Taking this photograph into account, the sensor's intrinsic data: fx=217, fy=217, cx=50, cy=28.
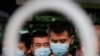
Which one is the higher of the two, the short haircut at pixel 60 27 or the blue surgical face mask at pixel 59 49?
the short haircut at pixel 60 27

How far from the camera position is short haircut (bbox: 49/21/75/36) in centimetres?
81

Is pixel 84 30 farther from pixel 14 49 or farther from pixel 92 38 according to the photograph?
pixel 14 49

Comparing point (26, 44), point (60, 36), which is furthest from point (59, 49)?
point (26, 44)

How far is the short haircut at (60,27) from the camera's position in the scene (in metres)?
0.81

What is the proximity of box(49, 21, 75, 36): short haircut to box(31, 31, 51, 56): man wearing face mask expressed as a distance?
4 centimetres

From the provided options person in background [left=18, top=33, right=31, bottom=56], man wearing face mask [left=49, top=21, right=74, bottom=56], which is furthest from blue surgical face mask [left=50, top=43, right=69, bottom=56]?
person in background [left=18, top=33, right=31, bottom=56]

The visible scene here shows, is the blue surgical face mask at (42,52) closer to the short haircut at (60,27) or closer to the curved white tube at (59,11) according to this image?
the short haircut at (60,27)

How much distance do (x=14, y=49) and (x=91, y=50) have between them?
0.68ft

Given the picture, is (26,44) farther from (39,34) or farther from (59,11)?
(59,11)

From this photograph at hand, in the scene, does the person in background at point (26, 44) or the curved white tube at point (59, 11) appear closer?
the curved white tube at point (59, 11)

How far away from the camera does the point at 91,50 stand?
1.89ft

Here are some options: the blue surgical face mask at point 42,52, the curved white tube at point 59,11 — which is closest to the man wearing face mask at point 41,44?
the blue surgical face mask at point 42,52

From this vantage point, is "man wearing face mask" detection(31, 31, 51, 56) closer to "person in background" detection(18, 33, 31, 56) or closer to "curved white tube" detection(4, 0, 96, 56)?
"person in background" detection(18, 33, 31, 56)

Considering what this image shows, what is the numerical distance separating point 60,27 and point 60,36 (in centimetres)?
3
